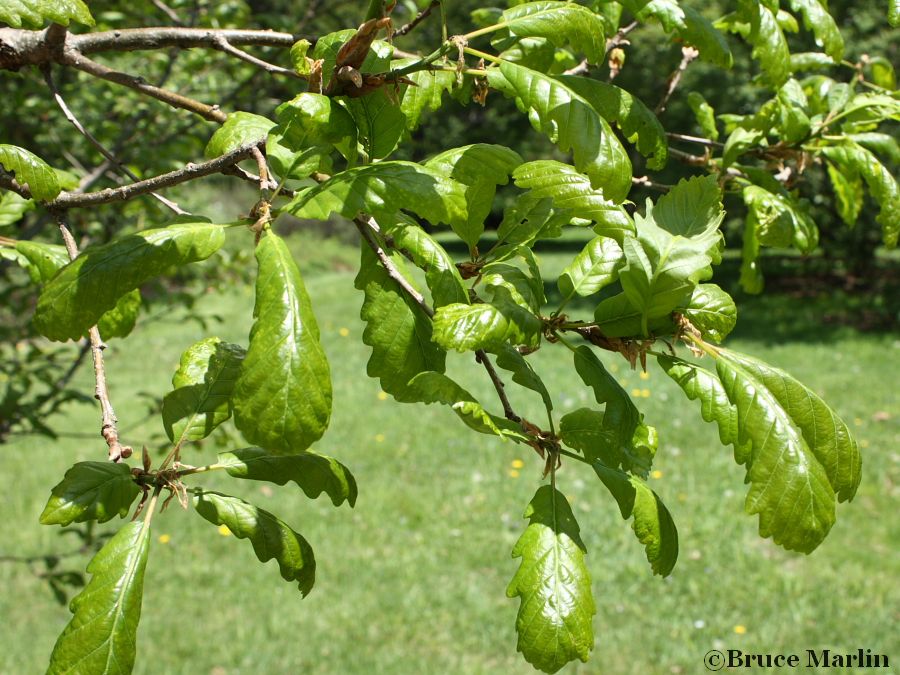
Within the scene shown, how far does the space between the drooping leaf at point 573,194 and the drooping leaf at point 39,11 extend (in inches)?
26.8

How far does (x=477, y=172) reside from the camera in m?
1.24

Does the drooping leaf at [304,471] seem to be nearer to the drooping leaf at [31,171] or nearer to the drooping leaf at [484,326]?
the drooping leaf at [484,326]

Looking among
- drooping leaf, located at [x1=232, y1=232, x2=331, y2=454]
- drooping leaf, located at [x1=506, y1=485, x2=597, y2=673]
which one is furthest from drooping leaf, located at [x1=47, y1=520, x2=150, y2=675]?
drooping leaf, located at [x1=506, y1=485, x2=597, y2=673]

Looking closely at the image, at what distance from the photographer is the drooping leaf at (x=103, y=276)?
0.99 meters

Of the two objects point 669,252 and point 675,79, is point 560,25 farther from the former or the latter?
point 675,79

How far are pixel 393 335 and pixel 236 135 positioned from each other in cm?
37

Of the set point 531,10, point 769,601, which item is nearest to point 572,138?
point 531,10

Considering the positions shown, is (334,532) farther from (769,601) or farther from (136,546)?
(136,546)

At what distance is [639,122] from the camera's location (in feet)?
4.66

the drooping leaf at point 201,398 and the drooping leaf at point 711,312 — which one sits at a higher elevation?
the drooping leaf at point 711,312

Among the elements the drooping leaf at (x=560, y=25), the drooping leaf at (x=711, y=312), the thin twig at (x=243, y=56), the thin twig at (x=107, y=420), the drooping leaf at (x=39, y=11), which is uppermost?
the drooping leaf at (x=560, y=25)

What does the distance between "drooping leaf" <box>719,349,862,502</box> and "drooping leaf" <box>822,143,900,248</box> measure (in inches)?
36.4

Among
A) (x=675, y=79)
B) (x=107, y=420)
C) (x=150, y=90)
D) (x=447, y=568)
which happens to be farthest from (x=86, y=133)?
(x=447, y=568)

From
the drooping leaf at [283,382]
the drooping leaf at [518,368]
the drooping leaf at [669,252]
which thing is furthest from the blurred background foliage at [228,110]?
the drooping leaf at [669,252]
